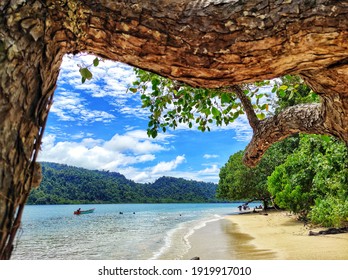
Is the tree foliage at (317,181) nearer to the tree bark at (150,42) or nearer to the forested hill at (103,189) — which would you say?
the tree bark at (150,42)

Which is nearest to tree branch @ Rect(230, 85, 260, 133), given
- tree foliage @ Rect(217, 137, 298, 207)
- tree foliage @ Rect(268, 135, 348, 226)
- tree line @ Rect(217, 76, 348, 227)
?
tree line @ Rect(217, 76, 348, 227)

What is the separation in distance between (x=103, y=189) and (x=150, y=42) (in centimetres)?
11211

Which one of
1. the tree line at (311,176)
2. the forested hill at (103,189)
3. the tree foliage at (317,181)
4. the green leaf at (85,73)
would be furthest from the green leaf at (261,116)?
the forested hill at (103,189)

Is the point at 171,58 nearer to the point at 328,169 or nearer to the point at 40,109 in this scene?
the point at 40,109

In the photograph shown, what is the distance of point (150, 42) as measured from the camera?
1.88m

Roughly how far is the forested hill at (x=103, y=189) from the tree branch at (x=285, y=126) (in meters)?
80.2

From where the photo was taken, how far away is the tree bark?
1.67 meters

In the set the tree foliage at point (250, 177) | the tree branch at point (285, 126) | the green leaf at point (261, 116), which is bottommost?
the tree branch at point (285, 126)

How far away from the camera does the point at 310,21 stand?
183cm

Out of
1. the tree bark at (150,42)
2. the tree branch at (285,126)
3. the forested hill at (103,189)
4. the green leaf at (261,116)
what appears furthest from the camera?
the forested hill at (103,189)

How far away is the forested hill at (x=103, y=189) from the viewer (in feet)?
315

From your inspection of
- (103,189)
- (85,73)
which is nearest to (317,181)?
(85,73)

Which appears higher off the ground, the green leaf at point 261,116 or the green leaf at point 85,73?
the green leaf at point 261,116

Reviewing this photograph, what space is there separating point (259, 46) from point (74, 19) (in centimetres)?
93
